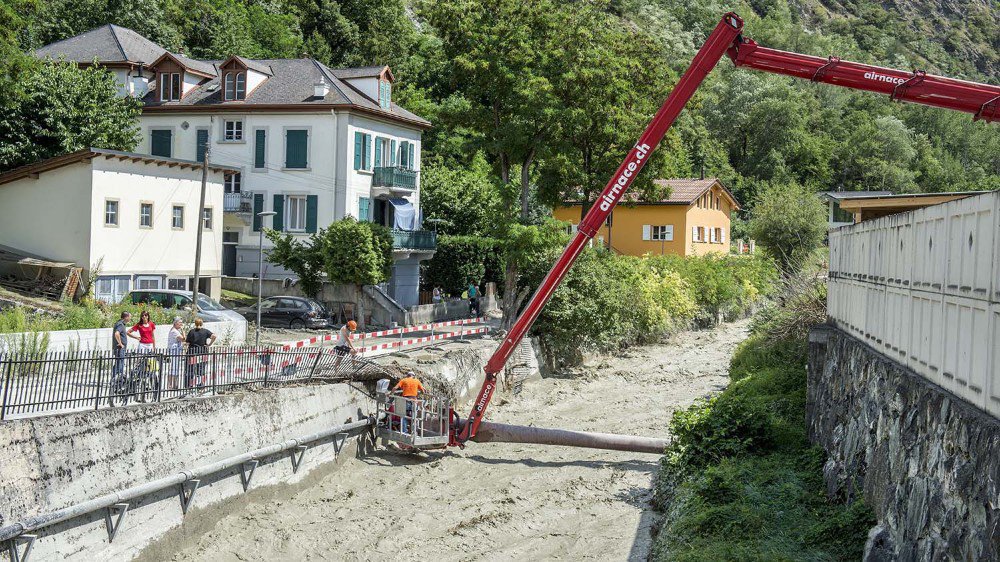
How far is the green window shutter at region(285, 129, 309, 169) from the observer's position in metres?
45.3

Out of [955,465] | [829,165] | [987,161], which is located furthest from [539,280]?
[987,161]

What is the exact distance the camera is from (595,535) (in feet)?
56.2

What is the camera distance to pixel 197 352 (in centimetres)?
1917

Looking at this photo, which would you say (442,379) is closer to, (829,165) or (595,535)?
(595,535)

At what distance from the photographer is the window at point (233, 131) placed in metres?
46.3

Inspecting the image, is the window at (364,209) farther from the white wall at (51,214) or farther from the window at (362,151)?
the white wall at (51,214)

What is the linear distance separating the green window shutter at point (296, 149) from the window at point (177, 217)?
8.86m

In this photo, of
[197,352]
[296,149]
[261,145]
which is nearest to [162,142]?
[261,145]

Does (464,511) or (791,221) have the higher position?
(791,221)

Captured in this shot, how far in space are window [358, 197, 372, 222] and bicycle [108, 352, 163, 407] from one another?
29.0 meters

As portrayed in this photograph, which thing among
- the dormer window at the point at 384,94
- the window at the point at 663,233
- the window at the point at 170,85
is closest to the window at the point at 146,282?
the window at the point at 170,85

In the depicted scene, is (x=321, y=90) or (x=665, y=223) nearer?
(x=321, y=90)

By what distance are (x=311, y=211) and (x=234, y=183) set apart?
4.24 metres

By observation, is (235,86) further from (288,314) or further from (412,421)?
(412,421)
